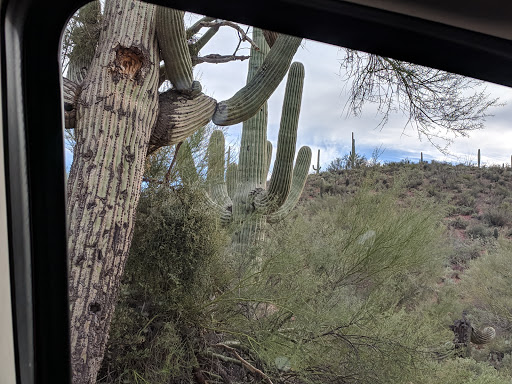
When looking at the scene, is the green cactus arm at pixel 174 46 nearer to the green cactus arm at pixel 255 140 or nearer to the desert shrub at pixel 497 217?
the green cactus arm at pixel 255 140

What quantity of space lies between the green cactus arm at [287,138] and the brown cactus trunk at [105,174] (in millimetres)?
3119

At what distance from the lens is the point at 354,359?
6.52 m

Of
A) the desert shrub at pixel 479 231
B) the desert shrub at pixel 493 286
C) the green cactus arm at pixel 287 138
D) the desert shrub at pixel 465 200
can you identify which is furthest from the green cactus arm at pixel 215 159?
the desert shrub at pixel 465 200

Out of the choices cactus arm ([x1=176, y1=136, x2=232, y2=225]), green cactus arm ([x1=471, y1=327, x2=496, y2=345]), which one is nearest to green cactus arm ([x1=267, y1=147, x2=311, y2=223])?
cactus arm ([x1=176, y1=136, x2=232, y2=225])

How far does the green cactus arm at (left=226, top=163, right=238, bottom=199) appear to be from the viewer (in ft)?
29.1

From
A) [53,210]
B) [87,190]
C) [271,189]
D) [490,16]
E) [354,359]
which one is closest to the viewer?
[490,16]

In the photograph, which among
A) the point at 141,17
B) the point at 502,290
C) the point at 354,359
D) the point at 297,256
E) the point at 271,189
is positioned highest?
the point at 141,17

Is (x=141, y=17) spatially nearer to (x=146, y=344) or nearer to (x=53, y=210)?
(x=146, y=344)

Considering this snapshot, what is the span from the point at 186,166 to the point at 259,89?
1.46m

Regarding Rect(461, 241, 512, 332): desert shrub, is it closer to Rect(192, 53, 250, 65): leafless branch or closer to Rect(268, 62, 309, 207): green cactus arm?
Rect(268, 62, 309, 207): green cactus arm

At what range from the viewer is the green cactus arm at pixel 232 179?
887cm

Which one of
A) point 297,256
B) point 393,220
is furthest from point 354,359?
point 393,220

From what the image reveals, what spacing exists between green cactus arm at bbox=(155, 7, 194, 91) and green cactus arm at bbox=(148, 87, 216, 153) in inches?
5.7

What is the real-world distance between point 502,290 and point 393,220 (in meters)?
7.90
